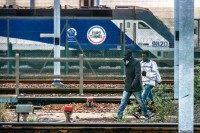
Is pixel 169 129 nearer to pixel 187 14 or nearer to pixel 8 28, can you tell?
pixel 187 14

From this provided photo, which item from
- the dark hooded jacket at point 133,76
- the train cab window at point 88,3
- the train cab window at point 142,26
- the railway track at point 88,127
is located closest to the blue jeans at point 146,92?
the dark hooded jacket at point 133,76

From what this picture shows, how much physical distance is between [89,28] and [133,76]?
14.4 metres

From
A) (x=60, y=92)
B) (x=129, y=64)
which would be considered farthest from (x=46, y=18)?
(x=129, y=64)

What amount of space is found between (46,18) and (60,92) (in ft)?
29.5

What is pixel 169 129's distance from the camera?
1251cm

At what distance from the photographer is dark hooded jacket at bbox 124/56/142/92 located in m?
14.6

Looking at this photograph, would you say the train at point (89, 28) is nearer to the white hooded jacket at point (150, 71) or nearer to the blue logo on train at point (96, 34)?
the blue logo on train at point (96, 34)

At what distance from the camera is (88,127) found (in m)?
12.8

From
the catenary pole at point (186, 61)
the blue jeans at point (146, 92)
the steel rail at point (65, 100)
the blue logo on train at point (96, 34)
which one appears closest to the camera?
the catenary pole at point (186, 61)

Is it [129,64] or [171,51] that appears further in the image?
[171,51]

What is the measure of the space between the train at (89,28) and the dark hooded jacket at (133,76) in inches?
521

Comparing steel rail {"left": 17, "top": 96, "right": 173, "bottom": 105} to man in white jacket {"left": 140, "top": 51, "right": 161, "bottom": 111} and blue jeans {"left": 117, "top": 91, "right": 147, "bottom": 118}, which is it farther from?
blue jeans {"left": 117, "top": 91, "right": 147, "bottom": 118}

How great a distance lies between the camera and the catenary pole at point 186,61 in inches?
370

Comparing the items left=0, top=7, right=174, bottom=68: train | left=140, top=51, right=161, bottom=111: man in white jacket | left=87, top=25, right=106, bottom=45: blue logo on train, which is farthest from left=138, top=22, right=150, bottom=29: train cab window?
left=140, top=51, right=161, bottom=111: man in white jacket
